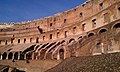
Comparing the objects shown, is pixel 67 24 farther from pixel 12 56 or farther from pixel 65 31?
pixel 12 56

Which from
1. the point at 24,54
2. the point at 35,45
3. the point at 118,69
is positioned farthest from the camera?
the point at 35,45

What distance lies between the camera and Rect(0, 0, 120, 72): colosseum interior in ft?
85.3

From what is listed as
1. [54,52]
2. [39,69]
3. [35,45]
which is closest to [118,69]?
[39,69]

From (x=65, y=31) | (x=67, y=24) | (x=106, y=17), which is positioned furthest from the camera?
(x=67, y=24)

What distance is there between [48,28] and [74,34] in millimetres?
10413

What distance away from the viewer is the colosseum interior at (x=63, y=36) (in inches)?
1023

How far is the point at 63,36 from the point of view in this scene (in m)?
41.7

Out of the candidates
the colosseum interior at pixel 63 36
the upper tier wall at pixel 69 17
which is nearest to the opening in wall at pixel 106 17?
the colosseum interior at pixel 63 36

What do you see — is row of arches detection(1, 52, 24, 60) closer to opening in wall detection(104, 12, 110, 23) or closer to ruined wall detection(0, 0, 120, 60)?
ruined wall detection(0, 0, 120, 60)

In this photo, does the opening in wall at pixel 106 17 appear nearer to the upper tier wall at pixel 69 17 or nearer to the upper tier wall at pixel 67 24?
the upper tier wall at pixel 67 24

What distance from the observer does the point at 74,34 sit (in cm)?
3897

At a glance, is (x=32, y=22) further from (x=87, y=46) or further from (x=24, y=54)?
(x=87, y=46)

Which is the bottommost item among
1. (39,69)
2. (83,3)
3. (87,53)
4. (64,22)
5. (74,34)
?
(39,69)

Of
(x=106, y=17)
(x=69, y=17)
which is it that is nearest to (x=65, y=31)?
(x=69, y=17)
